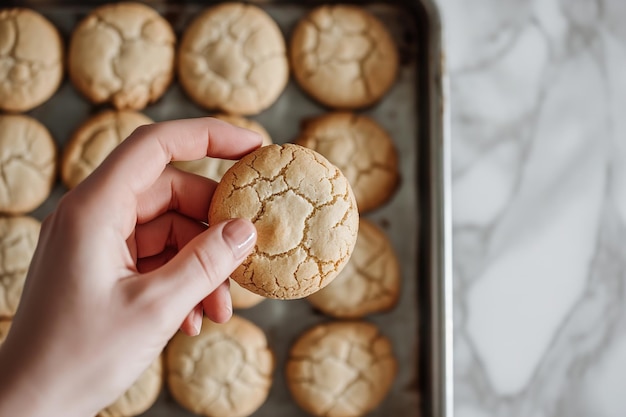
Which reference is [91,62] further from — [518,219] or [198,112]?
[518,219]

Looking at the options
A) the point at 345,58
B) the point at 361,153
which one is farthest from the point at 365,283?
the point at 345,58

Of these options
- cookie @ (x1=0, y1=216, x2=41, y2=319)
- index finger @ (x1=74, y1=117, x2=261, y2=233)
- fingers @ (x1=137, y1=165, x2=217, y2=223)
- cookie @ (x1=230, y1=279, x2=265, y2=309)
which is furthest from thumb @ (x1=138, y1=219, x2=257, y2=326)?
cookie @ (x1=0, y1=216, x2=41, y2=319)

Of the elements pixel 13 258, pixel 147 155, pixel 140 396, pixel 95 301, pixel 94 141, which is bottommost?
pixel 140 396

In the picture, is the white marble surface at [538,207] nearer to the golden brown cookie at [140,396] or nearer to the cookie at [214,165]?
the cookie at [214,165]

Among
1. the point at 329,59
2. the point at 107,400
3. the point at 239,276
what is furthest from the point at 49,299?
the point at 329,59

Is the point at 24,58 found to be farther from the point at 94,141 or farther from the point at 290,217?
the point at 290,217

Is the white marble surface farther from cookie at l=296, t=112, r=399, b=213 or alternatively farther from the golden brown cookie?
the golden brown cookie
